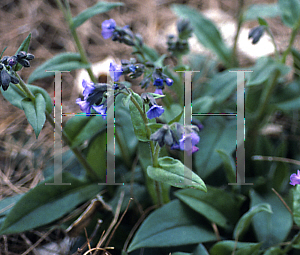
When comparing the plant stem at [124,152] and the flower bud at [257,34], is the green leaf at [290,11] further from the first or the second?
the plant stem at [124,152]

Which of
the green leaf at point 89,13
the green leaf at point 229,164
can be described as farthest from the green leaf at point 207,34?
the green leaf at point 229,164

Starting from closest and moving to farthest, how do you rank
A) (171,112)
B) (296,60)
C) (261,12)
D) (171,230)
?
(171,230) < (171,112) < (296,60) < (261,12)

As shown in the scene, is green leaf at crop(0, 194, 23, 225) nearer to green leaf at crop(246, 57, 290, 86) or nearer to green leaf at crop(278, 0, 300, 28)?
green leaf at crop(246, 57, 290, 86)

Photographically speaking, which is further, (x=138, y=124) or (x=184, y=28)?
(x=184, y=28)

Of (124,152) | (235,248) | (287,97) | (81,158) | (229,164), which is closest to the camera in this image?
(235,248)

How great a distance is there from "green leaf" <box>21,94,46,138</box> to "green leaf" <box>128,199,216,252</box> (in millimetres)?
791

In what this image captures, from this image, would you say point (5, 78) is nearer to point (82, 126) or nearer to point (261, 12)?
point (82, 126)

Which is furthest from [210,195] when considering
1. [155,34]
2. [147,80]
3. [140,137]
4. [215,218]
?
[155,34]

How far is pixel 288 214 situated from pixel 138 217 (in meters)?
0.97

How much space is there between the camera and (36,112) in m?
1.51

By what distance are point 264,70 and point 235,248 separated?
1230 mm

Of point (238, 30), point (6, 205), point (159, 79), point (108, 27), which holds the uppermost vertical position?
point (238, 30)

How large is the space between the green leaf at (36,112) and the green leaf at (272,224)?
1318 mm

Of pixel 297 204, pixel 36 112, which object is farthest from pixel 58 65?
pixel 297 204
